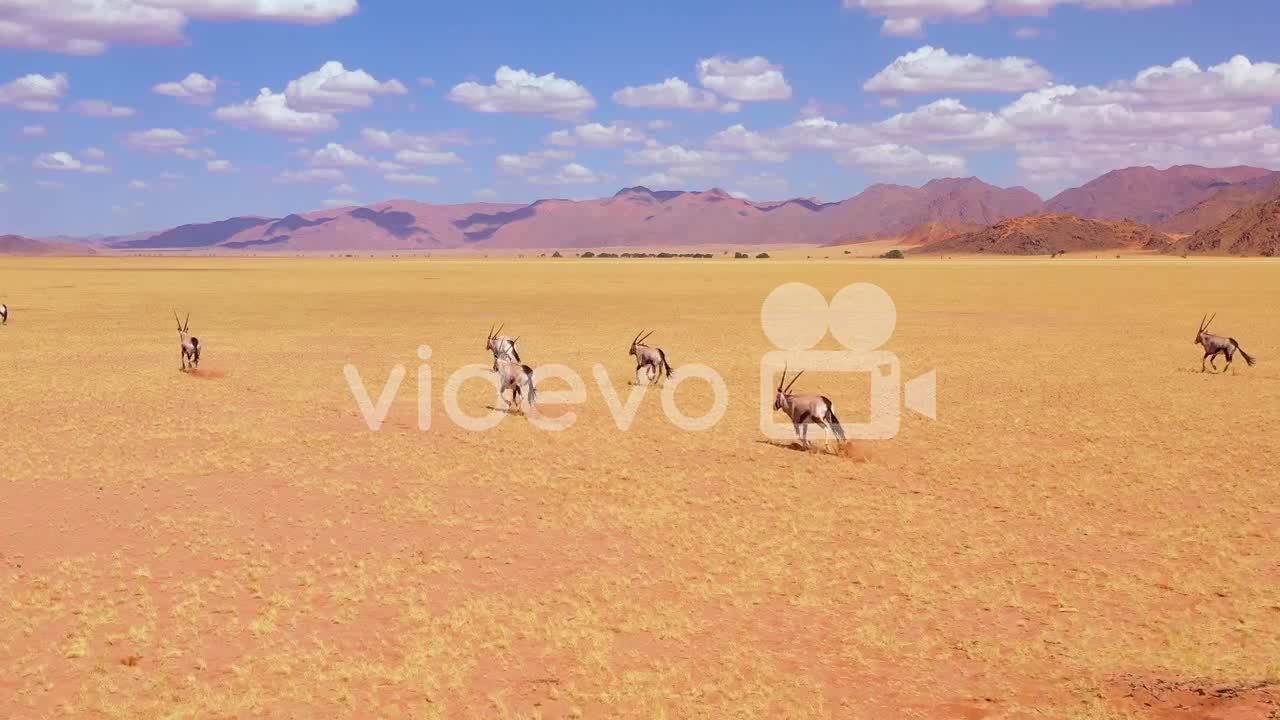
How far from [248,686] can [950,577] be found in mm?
6593

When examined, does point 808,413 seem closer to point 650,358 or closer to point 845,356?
point 650,358

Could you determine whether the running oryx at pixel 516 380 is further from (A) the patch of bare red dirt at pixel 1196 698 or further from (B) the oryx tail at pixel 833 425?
(A) the patch of bare red dirt at pixel 1196 698

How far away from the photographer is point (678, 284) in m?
73.6

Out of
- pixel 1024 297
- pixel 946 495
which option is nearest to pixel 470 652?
pixel 946 495

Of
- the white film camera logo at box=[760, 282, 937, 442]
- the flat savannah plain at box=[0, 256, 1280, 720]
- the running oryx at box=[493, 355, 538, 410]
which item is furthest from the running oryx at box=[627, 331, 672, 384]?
the running oryx at box=[493, 355, 538, 410]

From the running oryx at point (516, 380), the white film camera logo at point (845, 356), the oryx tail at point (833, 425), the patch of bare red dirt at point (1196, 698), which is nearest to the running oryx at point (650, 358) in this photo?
the white film camera logo at point (845, 356)

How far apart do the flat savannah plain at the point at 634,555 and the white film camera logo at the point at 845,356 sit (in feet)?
2.07

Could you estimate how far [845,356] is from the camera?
29.2 meters

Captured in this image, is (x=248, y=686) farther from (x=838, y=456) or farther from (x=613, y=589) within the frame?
(x=838, y=456)

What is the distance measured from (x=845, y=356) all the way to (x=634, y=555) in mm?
18867

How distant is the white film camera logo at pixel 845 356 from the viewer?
19.2 metres

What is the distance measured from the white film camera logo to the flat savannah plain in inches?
24.9

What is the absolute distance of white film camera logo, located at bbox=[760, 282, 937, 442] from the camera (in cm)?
1922

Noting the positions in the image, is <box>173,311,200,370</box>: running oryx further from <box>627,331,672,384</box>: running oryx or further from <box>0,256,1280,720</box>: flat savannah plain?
<box>627,331,672,384</box>: running oryx
